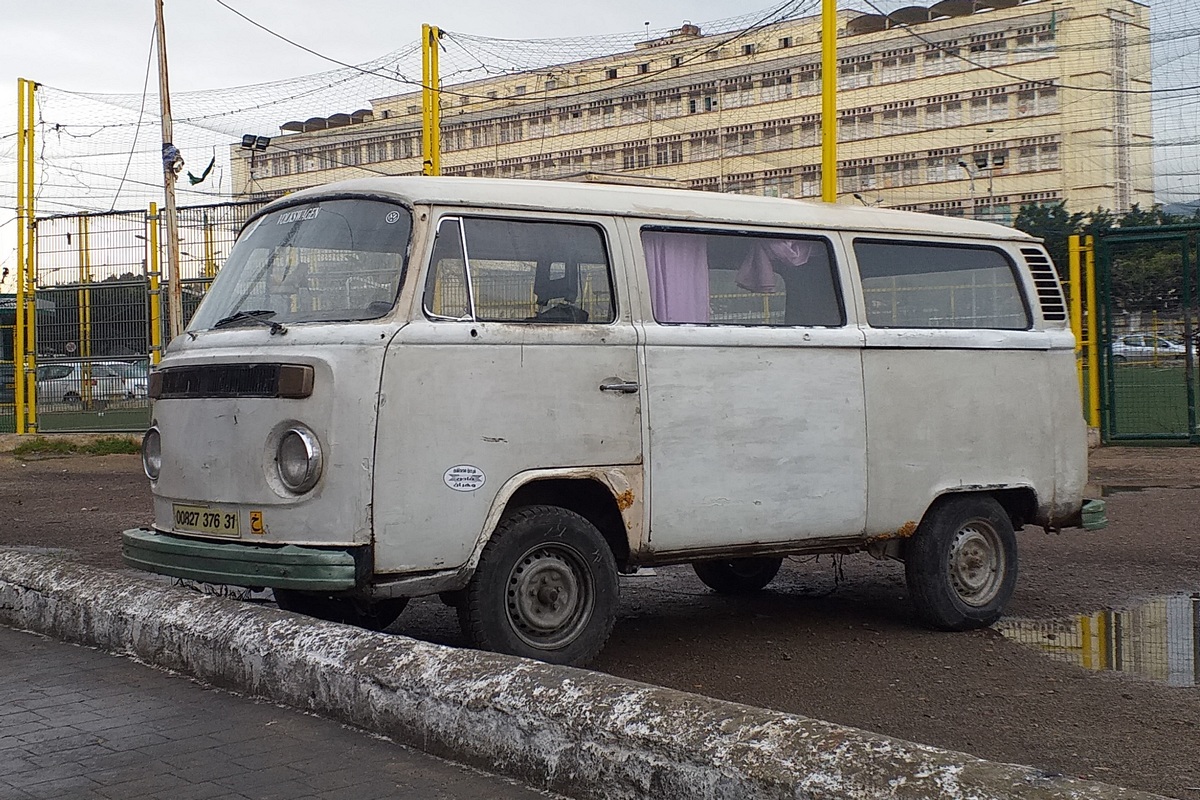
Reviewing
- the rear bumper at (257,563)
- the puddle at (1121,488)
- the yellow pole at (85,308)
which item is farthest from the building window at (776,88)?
the rear bumper at (257,563)

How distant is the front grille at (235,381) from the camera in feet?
18.9

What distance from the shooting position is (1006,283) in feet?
26.1

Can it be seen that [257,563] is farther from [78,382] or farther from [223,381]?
[78,382]

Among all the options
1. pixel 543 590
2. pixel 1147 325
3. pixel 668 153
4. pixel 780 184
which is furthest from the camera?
pixel 668 153

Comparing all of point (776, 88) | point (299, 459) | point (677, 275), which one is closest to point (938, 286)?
point (677, 275)

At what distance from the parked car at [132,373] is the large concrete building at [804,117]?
9.56 ft

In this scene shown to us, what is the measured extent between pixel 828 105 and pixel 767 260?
8.12 metres

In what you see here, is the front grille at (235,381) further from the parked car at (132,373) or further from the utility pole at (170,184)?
the parked car at (132,373)

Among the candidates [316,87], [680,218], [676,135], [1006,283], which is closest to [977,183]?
[676,135]

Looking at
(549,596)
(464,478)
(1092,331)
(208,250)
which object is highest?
(208,250)

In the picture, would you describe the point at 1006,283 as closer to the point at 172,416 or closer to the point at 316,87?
the point at 172,416

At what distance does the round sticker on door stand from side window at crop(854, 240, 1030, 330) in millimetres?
2378

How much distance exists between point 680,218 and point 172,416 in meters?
2.49

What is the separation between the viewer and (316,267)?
6.29 meters
